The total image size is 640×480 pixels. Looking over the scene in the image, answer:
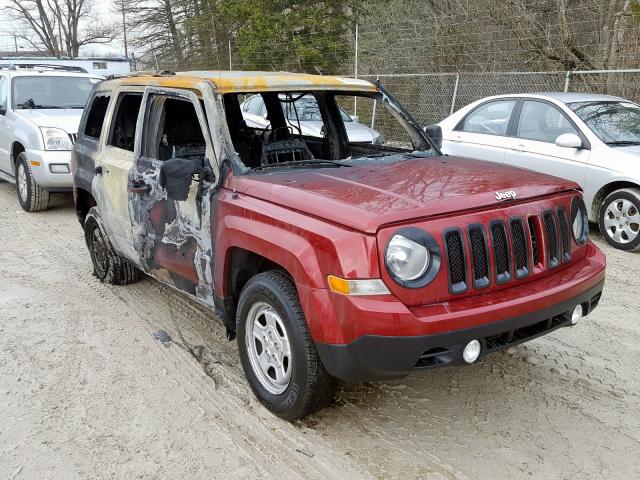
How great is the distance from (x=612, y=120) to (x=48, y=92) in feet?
25.9

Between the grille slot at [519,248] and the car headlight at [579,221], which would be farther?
the car headlight at [579,221]

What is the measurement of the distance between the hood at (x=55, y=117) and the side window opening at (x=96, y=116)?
9.87ft

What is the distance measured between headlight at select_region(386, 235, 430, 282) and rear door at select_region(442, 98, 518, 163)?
16.7ft

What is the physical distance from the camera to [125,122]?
16.0ft

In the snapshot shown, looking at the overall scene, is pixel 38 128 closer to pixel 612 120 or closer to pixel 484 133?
pixel 484 133

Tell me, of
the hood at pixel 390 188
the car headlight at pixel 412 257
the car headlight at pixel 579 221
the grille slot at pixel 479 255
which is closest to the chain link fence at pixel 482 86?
the car headlight at pixel 579 221

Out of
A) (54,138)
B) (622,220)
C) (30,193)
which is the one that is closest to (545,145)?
(622,220)

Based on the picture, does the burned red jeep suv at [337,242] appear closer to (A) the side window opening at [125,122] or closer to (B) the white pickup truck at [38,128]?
(A) the side window opening at [125,122]

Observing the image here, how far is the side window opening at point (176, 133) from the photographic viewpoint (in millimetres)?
4266

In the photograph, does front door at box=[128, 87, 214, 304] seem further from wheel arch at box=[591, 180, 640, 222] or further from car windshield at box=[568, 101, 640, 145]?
car windshield at box=[568, 101, 640, 145]

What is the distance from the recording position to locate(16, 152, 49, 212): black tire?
323 inches

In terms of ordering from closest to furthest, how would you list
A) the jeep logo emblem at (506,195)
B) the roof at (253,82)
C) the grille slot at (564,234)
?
1. the jeep logo emblem at (506,195)
2. the grille slot at (564,234)
3. the roof at (253,82)

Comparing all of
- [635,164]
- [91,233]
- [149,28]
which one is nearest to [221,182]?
[91,233]

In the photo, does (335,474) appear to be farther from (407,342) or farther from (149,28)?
(149,28)
